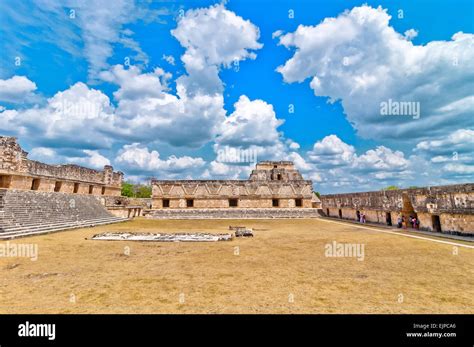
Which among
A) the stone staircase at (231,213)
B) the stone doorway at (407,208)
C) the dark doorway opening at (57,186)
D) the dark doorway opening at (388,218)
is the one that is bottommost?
the stone staircase at (231,213)

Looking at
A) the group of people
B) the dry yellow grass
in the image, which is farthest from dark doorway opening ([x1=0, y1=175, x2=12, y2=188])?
the group of people

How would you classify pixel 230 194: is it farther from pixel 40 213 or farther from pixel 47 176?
pixel 40 213

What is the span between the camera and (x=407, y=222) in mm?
15148

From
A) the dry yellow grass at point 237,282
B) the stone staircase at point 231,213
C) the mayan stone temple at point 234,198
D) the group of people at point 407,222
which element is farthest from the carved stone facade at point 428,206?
the mayan stone temple at point 234,198

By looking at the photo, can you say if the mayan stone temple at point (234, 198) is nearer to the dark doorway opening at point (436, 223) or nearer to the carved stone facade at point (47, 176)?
the carved stone facade at point (47, 176)

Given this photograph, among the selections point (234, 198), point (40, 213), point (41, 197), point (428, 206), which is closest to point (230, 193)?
point (234, 198)

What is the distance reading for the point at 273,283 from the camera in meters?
5.00

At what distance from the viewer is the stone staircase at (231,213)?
2730 centimetres

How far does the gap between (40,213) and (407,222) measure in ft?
76.0

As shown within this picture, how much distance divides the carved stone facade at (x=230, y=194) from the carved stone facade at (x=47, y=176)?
6.30 metres

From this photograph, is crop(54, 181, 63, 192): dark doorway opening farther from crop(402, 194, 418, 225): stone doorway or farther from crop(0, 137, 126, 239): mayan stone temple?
crop(402, 194, 418, 225): stone doorway

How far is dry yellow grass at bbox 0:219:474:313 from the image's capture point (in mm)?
3834

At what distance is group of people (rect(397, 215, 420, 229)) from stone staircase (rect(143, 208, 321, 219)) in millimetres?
12544
